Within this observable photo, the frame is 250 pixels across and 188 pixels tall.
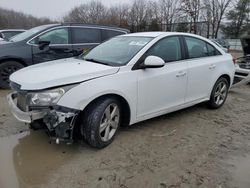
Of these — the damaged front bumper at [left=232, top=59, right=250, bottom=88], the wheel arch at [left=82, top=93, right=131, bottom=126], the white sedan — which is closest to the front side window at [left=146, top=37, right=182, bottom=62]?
the white sedan

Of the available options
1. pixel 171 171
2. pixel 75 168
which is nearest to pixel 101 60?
pixel 75 168

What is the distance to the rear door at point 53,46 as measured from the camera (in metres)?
6.35

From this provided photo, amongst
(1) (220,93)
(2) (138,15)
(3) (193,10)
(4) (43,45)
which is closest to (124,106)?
(1) (220,93)

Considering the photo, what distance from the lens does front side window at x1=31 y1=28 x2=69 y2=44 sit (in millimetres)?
6441

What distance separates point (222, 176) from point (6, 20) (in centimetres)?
4382

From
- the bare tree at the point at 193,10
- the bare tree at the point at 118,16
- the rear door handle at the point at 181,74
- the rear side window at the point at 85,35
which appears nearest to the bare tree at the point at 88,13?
the bare tree at the point at 118,16

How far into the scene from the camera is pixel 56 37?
662cm

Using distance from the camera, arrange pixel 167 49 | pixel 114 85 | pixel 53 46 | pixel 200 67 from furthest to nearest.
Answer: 1. pixel 53 46
2. pixel 200 67
3. pixel 167 49
4. pixel 114 85

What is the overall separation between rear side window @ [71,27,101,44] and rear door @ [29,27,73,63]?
21 centimetres

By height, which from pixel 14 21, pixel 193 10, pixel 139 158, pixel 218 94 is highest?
pixel 193 10

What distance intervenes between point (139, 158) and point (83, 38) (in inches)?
188

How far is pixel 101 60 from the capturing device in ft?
12.4

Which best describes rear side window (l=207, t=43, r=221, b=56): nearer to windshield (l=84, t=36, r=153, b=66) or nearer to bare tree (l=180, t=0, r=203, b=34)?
windshield (l=84, t=36, r=153, b=66)

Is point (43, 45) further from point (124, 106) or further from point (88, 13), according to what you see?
point (88, 13)
